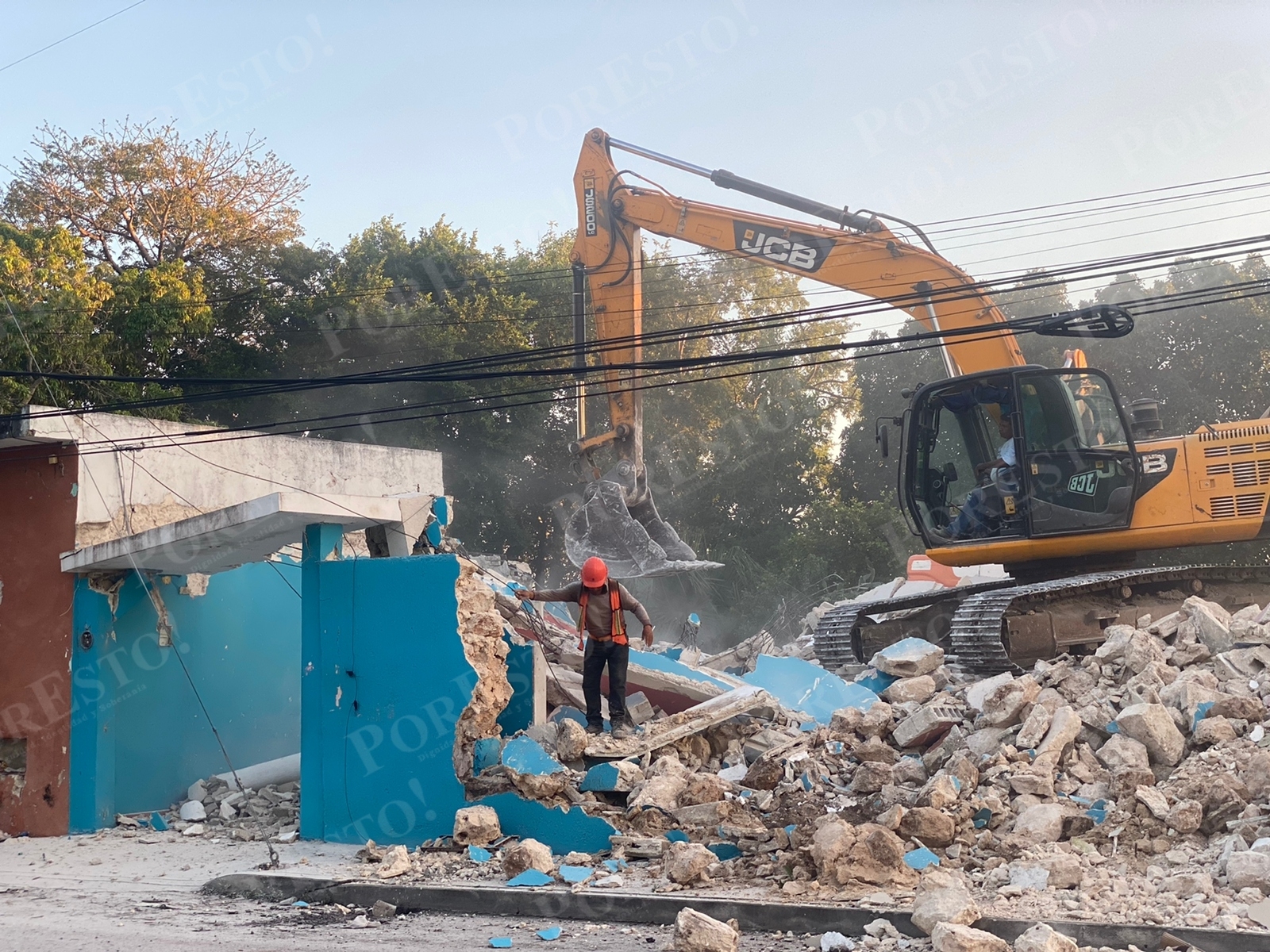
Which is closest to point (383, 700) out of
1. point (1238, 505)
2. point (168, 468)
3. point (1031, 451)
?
point (168, 468)

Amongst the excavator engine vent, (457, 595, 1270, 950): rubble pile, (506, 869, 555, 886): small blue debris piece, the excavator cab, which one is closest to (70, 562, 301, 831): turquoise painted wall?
(457, 595, 1270, 950): rubble pile

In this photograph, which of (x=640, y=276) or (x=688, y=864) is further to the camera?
(x=640, y=276)

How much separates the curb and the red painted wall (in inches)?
164

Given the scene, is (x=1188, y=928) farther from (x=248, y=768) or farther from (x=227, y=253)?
(x=227, y=253)

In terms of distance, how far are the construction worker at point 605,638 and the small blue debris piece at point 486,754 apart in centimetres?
82

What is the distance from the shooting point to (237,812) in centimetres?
1073

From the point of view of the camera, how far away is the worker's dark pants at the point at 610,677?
8938mm

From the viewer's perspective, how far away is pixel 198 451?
12.3 m

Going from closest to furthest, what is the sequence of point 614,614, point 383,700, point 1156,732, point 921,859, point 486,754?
point 921,859 < point 1156,732 < point 486,754 < point 383,700 < point 614,614

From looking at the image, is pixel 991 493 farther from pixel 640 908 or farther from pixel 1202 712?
pixel 640 908

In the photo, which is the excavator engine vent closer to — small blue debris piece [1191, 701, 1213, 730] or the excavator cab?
the excavator cab

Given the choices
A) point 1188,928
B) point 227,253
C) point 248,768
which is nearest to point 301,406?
point 227,253

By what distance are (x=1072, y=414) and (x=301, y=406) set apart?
847 inches

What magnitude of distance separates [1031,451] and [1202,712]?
13.9 feet
